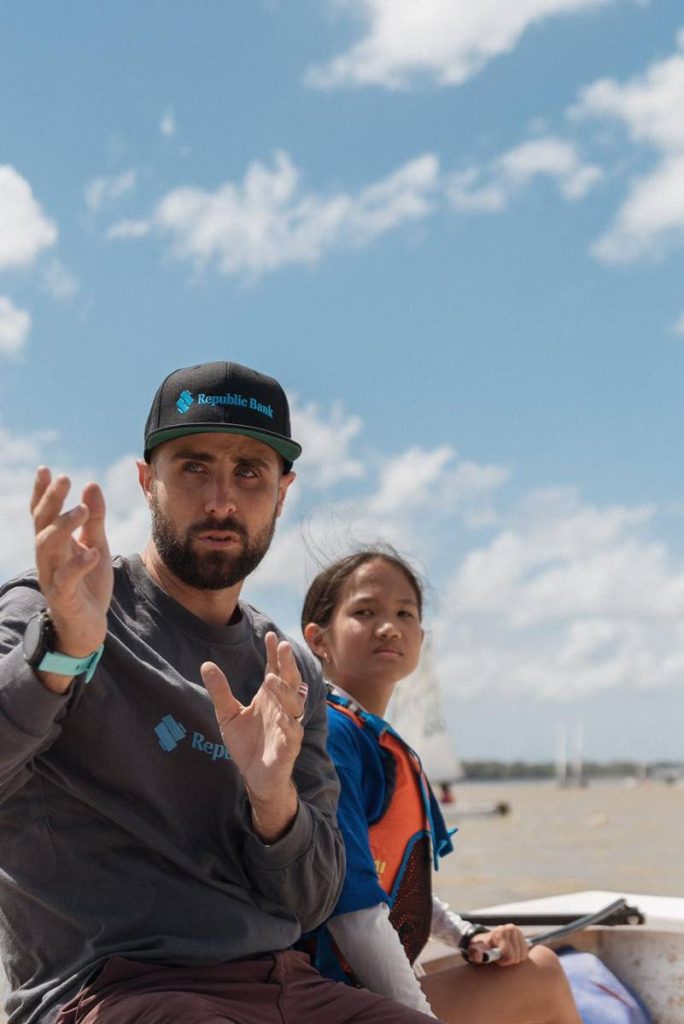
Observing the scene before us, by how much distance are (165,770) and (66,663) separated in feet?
1.47

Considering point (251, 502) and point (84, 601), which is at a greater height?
point (251, 502)

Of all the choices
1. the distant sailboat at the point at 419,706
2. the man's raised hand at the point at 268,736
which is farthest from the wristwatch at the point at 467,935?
the distant sailboat at the point at 419,706

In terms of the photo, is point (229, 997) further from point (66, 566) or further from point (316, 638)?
point (316, 638)

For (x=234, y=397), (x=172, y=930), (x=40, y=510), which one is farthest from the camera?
(x=234, y=397)

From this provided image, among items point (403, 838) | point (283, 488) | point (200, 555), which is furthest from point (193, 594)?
point (403, 838)

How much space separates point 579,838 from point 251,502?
80.9 ft

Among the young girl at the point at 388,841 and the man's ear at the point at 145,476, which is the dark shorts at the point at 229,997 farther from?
the man's ear at the point at 145,476

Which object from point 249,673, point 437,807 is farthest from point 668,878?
point 249,673

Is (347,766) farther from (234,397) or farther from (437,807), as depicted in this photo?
(234,397)

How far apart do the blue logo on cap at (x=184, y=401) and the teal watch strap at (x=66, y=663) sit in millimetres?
689

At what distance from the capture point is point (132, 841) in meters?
2.34

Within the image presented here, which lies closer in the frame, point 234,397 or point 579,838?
point 234,397

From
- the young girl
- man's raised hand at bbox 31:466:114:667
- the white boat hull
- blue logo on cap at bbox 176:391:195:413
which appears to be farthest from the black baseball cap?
the white boat hull

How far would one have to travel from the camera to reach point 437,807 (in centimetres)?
352
